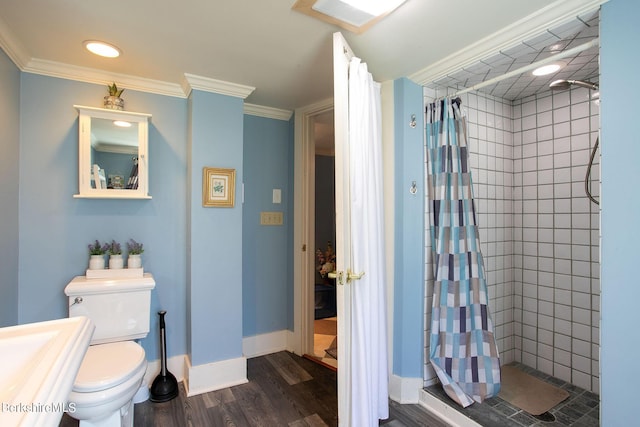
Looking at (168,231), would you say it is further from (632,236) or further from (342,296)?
(632,236)

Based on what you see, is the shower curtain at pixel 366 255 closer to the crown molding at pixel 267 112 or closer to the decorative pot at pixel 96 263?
the crown molding at pixel 267 112

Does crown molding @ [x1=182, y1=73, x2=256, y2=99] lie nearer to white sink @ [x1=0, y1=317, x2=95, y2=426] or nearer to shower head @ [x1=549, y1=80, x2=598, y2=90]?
white sink @ [x1=0, y1=317, x2=95, y2=426]

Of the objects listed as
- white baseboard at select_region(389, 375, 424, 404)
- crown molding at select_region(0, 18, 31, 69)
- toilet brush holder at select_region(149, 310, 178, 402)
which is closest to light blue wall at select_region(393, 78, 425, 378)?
white baseboard at select_region(389, 375, 424, 404)

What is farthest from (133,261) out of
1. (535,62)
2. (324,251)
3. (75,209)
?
(324,251)

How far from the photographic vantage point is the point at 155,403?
2041 mm

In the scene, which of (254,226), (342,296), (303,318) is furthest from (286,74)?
(303,318)

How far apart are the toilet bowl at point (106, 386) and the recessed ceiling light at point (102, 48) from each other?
65.0 inches

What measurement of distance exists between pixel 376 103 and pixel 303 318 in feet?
6.03

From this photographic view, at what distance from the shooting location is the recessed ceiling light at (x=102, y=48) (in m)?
1.72

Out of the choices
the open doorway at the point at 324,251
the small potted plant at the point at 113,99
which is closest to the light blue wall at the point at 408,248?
the open doorway at the point at 324,251

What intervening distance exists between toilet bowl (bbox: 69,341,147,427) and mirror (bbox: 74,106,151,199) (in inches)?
38.6

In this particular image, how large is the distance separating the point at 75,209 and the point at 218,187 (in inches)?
35.2

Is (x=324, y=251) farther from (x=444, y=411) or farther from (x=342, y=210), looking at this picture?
(x=342, y=210)

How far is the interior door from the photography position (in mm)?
1508
